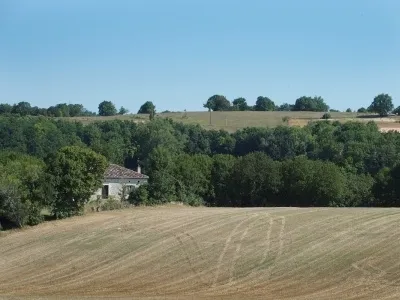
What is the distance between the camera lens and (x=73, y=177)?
2498 inches

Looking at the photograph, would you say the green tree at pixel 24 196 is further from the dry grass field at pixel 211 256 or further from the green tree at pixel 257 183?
the green tree at pixel 257 183

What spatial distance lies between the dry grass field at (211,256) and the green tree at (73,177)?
2.08 m

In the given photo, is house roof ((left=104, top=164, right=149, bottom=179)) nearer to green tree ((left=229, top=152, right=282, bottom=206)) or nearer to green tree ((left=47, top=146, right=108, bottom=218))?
green tree ((left=229, top=152, right=282, bottom=206))

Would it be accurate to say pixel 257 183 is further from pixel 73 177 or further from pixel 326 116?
pixel 326 116

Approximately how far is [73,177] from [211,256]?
67.5 feet

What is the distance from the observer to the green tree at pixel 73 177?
2494 inches

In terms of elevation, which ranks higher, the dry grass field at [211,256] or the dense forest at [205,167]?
the dense forest at [205,167]

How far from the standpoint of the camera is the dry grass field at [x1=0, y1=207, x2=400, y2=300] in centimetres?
3919

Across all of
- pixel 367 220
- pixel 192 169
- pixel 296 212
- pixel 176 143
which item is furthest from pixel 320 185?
pixel 176 143

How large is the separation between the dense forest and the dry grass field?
3.45 meters

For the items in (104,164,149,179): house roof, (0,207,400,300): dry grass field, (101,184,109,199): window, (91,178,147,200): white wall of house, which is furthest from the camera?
(104,164,149,179): house roof

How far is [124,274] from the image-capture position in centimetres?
4381

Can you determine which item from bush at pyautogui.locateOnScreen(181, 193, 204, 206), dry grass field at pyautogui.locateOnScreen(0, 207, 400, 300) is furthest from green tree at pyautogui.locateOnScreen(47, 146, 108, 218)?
bush at pyautogui.locateOnScreen(181, 193, 204, 206)

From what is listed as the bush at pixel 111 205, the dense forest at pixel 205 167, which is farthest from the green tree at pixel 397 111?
the bush at pixel 111 205
